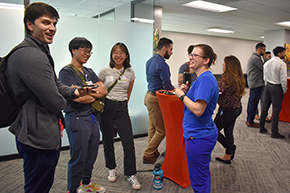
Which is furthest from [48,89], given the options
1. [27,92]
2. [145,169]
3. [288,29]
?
[288,29]

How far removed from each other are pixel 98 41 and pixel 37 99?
8.77 feet

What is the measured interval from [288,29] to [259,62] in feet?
22.5

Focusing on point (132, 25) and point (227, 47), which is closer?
point (132, 25)

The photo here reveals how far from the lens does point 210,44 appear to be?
46.7 ft

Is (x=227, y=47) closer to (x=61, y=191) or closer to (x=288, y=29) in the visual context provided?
(x=288, y=29)

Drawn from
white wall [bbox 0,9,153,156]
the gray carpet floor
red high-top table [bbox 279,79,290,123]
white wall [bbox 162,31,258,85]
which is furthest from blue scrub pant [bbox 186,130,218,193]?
white wall [bbox 162,31,258,85]

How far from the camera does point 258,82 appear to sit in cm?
522

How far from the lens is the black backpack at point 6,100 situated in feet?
4.09

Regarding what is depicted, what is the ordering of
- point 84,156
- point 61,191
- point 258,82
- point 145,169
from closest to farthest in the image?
1. point 84,156
2. point 61,191
3. point 145,169
4. point 258,82

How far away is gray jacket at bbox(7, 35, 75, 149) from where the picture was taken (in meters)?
1.26

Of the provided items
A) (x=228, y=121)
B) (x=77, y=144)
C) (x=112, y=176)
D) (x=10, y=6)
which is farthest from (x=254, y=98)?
(x=10, y=6)

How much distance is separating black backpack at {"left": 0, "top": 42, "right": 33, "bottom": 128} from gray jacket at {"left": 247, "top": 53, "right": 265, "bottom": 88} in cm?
503

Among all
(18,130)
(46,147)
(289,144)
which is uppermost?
(18,130)

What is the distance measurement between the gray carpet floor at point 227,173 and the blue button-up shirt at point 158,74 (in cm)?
113
